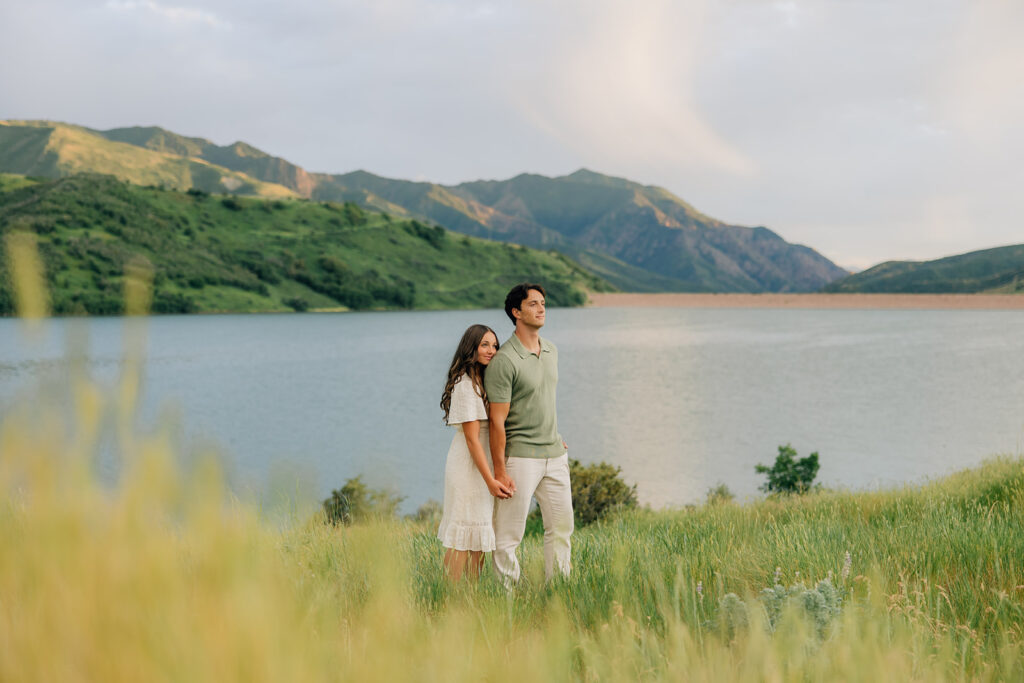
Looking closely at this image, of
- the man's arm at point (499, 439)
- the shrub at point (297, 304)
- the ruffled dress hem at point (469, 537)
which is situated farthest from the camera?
the shrub at point (297, 304)

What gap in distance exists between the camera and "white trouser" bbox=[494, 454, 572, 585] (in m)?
5.34

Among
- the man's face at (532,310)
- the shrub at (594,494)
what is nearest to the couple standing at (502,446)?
the man's face at (532,310)

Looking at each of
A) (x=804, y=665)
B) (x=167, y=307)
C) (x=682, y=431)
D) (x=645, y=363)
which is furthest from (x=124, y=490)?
(x=167, y=307)

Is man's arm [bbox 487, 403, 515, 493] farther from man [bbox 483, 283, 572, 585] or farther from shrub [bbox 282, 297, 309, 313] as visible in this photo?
shrub [bbox 282, 297, 309, 313]

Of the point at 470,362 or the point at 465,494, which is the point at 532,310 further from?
the point at 465,494

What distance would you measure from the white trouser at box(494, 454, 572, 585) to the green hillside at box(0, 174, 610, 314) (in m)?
126

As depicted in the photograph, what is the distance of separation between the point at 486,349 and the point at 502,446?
29.6 inches

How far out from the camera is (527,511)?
5.44 m

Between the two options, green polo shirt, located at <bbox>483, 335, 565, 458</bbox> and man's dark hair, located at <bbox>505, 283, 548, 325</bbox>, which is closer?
green polo shirt, located at <bbox>483, 335, 565, 458</bbox>

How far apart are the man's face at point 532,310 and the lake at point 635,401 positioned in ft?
10.1

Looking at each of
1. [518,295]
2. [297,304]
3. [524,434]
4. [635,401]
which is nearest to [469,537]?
[524,434]

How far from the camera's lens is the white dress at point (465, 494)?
17.0 feet

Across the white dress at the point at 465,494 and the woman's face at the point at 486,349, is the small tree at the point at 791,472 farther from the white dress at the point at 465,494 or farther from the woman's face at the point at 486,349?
the woman's face at the point at 486,349

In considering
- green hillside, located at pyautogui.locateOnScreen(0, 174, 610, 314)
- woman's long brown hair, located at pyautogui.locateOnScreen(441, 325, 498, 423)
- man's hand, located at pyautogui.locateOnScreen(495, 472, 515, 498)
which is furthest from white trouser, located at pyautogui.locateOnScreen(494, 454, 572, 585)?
green hillside, located at pyautogui.locateOnScreen(0, 174, 610, 314)
